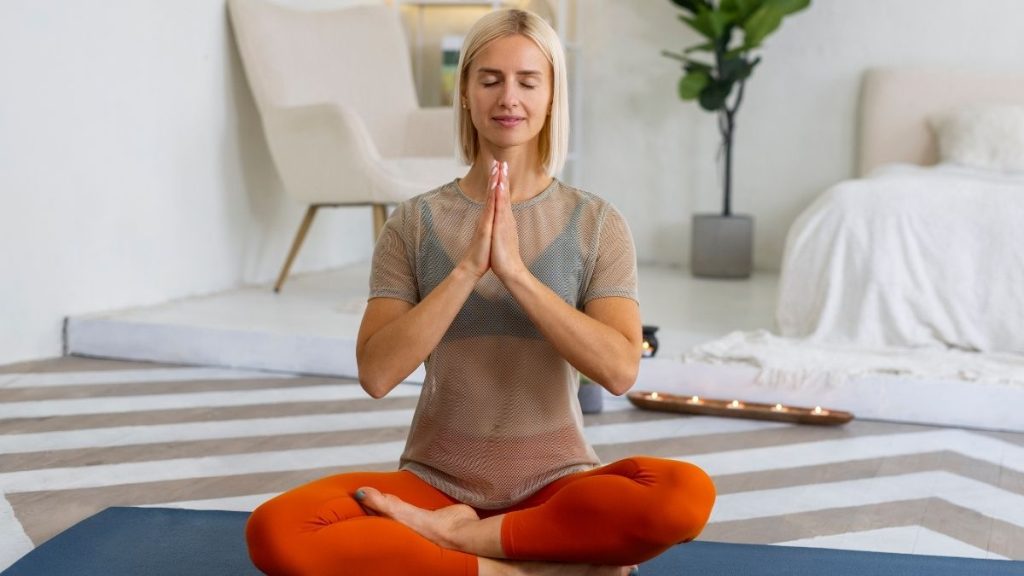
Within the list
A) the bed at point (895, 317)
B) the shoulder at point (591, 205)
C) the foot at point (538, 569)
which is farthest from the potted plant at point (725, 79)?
the foot at point (538, 569)

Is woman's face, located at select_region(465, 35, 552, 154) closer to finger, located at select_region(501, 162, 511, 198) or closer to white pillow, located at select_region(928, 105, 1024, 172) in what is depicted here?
finger, located at select_region(501, 162, 511, 198)

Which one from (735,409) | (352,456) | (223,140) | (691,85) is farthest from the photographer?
(691,85)

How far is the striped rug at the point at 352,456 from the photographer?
1.97m

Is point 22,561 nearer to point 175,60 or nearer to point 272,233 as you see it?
point 175,60

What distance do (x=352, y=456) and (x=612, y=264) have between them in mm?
1027

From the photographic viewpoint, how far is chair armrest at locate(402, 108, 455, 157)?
430cm

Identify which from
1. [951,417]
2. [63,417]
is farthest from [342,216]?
[951,417]

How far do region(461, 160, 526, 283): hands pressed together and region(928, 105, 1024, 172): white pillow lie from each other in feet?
11.2

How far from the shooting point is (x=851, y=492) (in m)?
2.17

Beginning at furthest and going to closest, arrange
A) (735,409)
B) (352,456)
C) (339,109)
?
(339,109), (735,409), (352,456)

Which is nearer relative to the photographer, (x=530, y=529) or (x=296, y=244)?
(x=530, y=529)

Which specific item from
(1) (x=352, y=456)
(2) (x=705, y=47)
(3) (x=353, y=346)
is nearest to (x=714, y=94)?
(2) (x=705, y=47)

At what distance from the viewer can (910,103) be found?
193 inches

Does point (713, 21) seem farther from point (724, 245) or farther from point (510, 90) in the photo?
point (510, 90)
